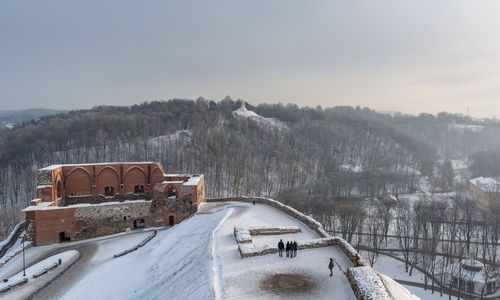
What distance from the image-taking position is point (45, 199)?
23.5 meters

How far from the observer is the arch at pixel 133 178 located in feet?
93.7

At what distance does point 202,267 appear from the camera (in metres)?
13.6

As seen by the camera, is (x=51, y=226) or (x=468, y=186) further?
(x=468, y=186)

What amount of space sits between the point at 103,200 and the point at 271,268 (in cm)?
2111

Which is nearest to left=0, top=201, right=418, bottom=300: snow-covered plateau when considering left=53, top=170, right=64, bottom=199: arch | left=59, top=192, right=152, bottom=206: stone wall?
left=53, top=170, right=64, bottom=199: arch

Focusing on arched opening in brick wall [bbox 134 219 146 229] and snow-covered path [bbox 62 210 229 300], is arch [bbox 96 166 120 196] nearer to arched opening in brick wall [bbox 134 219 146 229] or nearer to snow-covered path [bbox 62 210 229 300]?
arched opening in brick wall [bbox 134 219 146 229]

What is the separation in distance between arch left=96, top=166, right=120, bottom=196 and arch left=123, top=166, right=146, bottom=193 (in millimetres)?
806

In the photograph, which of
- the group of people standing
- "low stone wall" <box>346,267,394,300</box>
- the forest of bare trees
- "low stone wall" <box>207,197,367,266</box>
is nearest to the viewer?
"low stone wall" <box>346,267,394,300</box>

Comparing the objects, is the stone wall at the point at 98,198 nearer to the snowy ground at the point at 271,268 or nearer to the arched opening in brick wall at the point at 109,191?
the arched opening in brick wall at the point at 109,191

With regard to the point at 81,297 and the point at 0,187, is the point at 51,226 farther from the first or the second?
the point at 0,187

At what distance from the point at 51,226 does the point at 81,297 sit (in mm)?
10321

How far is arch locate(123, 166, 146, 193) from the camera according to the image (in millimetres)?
28562

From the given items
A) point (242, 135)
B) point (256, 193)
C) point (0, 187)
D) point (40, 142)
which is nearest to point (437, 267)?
point (256, 193)

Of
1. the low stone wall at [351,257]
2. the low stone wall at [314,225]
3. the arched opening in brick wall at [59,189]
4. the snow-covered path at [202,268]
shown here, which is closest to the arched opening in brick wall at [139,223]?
the snow-covered path at [202,268]
